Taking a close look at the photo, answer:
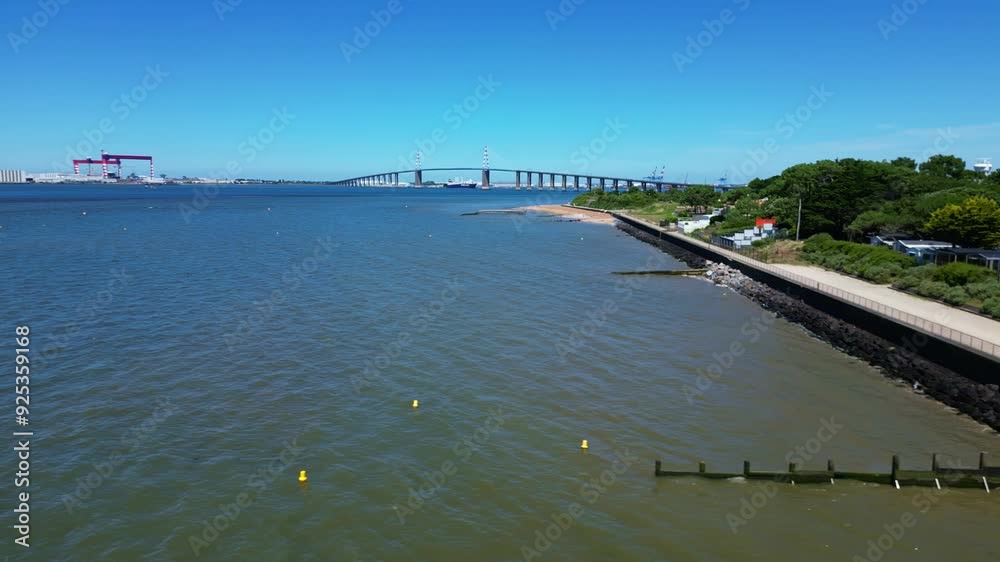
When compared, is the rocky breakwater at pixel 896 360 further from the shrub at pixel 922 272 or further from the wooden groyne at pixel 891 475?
the shrub at pixel 922 272

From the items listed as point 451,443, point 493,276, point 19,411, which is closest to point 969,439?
point 451,443

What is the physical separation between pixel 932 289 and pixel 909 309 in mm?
3517

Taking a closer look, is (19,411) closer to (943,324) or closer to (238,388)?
(238,388)

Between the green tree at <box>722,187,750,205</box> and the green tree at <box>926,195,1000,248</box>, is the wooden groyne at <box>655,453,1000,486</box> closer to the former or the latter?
the green tree at <box>926,195,1000,248</box>

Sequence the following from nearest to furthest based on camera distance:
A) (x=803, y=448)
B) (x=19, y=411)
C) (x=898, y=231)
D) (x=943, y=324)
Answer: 1. (x=803, y=448)
2. (x=19, y=411)
3. (x=943, y=324)
4. (x=898, y=231)

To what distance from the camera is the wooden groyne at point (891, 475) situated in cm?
1375

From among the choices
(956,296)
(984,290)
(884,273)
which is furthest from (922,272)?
(956,296)

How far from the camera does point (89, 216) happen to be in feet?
304

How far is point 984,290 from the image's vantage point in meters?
26.5

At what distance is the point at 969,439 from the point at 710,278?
2611cm

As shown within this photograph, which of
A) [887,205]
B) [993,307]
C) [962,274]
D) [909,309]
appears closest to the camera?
[993,307]

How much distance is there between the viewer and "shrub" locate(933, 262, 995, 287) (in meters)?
28.3

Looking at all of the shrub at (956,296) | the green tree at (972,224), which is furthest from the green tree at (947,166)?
the shrub at (956,296)

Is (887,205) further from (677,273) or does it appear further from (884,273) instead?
(677,273)
